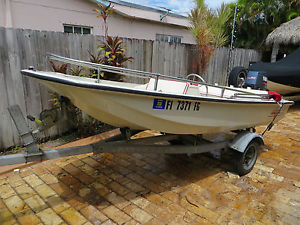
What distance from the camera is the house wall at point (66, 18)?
20.1 ft

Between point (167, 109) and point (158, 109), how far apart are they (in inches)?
4.2

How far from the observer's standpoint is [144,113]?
7.23 feet

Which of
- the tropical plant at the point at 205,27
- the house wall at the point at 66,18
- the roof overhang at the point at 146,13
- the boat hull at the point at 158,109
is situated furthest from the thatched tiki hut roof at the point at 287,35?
the boat hull at the point at 158,109

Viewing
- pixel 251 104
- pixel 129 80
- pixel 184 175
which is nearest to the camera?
pixel 251 104

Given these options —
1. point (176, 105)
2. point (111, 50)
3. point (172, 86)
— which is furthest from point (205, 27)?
point (176, 105)

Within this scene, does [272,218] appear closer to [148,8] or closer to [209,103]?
[209,103]

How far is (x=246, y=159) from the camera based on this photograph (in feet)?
10.8

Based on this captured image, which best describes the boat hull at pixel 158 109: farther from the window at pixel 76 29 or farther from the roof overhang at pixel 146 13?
the roof overhang at pixel 146 13

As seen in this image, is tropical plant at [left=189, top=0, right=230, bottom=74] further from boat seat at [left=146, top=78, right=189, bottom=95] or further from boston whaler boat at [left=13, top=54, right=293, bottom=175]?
boat seat at [left=146, top=78, right=189, bottom=95]

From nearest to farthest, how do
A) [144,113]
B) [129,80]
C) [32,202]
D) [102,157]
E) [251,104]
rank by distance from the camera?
[144,113] → [32,202] → [251,104] → [102,157] → [129,80]

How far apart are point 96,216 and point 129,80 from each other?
11.3ft

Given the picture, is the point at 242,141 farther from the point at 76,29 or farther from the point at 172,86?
the point at 76,29

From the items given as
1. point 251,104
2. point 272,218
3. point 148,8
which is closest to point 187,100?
point 251,104

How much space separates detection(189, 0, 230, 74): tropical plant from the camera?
702cm
